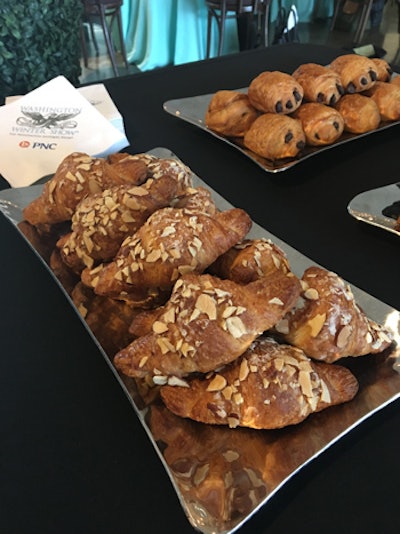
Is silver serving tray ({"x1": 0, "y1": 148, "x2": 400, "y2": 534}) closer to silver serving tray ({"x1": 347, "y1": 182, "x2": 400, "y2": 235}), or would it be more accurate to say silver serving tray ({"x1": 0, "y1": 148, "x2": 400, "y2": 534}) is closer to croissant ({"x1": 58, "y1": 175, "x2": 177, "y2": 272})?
croissant ({"x1": 58, "y1": 175, "x2": 177, "y2": 272})

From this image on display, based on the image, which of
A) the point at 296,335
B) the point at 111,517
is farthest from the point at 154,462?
the point at 296,335

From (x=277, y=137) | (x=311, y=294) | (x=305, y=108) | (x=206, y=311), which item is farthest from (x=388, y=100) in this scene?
(x=206, y=311)

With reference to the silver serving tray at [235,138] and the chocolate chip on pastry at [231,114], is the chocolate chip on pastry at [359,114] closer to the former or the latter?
the silver serving tray at [235,138]

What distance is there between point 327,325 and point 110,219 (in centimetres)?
34

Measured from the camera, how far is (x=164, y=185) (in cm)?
73

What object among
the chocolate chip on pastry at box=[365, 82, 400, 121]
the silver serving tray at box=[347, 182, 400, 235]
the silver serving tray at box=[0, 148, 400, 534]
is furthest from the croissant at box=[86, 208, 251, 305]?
the chocolate chip on pastry at box=[365, 82, 400, 121]

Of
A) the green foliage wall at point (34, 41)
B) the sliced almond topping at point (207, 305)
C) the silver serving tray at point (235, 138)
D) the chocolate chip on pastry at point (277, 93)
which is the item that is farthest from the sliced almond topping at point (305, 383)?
the green foliage wall at point (34, 41)

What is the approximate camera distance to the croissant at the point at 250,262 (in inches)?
24.1

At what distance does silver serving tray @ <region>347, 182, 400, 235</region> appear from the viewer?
86cm

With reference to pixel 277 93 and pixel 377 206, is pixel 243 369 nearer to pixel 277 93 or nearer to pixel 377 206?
pixel 377 206

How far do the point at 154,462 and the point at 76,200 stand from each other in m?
0.44

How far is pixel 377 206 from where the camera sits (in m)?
0.90

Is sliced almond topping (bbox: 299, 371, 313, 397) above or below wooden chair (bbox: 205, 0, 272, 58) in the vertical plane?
below

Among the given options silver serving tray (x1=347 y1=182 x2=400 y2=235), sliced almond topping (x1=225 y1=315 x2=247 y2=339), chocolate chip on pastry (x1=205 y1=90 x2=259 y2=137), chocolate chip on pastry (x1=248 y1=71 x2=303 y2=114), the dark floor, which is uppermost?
chocolate chip on pastry (x1=248 y1=71 x2=303 y2=114)
